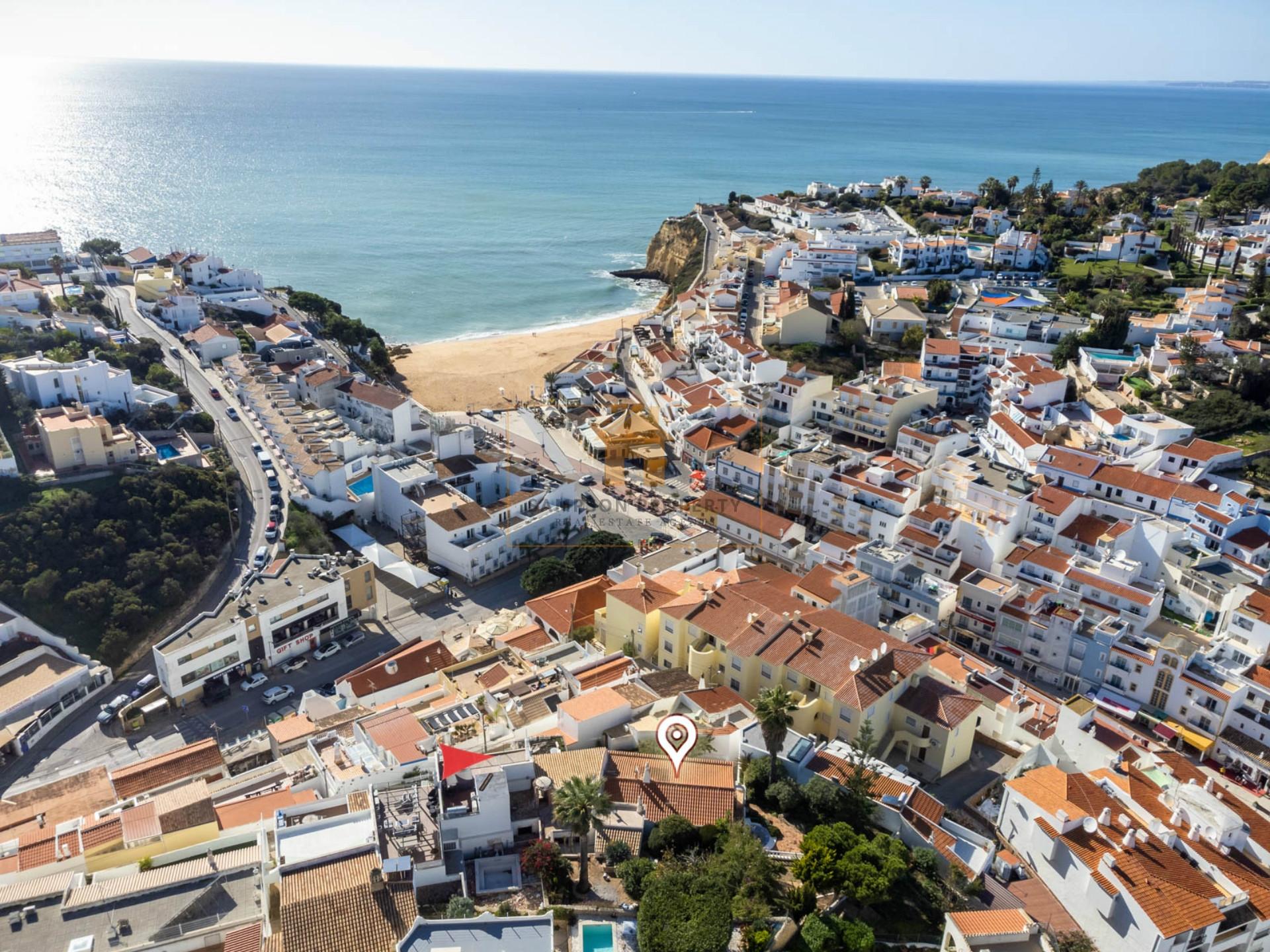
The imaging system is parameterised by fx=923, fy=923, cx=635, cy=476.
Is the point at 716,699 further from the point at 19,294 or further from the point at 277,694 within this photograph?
the point at 19,294

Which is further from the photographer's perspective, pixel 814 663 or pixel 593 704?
pixel 814 663

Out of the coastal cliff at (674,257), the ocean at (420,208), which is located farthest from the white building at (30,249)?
the coastal cliff at (674,257)

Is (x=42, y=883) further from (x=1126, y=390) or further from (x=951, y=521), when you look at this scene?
(x=1126, y=390)

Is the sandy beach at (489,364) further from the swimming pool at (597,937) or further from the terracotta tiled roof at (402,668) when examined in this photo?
the swimming pool at (597,937)

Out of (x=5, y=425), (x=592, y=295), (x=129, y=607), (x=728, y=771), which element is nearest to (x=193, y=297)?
(x=5, y=425)

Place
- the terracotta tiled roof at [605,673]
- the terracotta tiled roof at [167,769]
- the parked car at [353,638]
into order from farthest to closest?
the parked car at [353,638]
the terracotta tiled roof at [605,673]
the terracotta tiled roof at [167,769]

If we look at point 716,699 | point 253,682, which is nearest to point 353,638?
point 253,682
